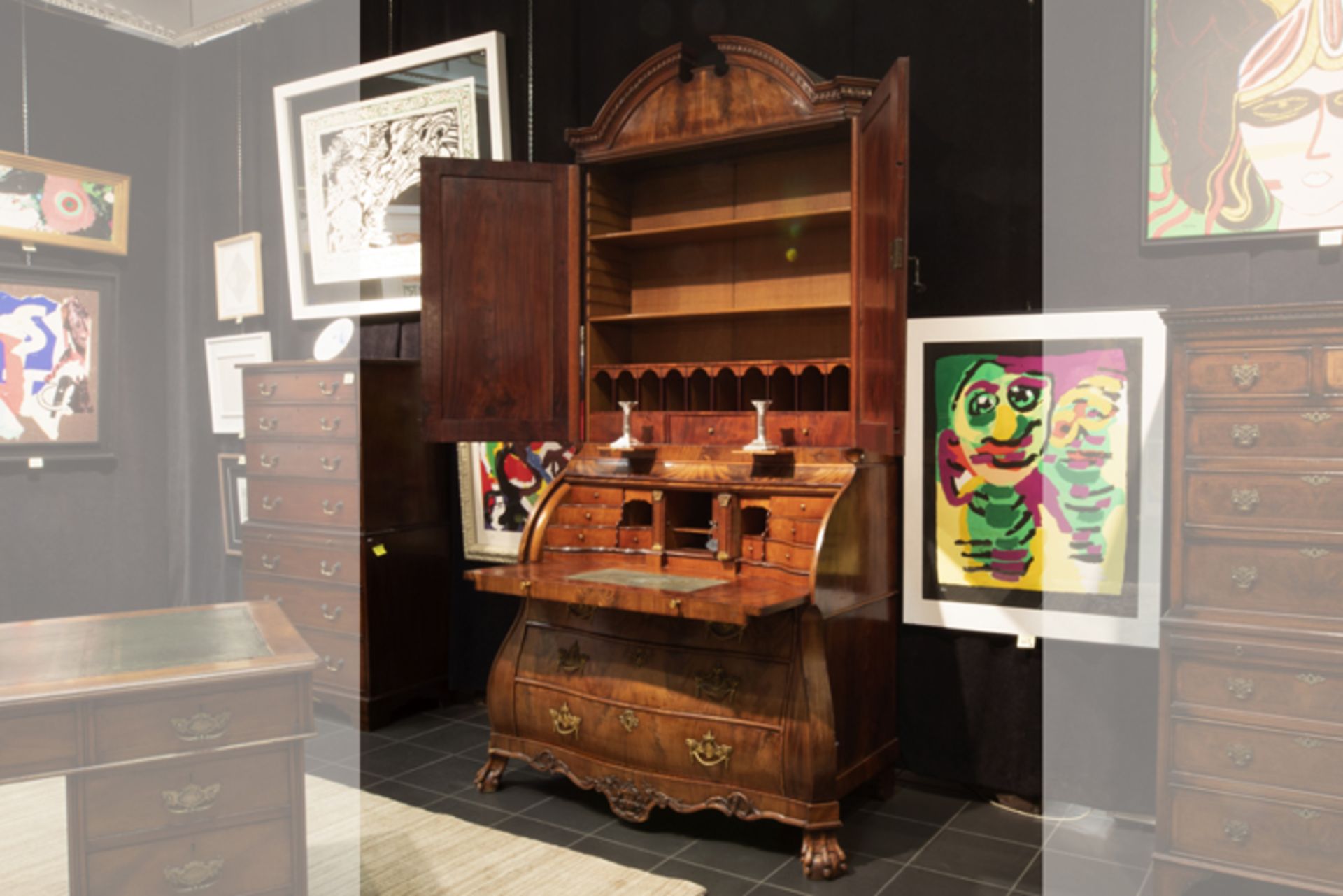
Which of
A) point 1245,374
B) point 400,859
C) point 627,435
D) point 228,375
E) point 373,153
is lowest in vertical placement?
point 400,859

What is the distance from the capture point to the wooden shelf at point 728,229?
347 cm

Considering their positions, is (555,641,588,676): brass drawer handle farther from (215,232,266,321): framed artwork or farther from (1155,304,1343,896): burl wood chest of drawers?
(215,232,266,321): framed artwork

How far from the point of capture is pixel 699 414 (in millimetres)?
3662

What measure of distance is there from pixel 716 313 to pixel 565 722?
5.09 ft

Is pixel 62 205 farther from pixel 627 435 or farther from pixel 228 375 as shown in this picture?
pixel 627 435

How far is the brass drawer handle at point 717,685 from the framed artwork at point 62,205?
4.61 meters

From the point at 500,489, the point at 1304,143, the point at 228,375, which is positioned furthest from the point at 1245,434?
the point at 228,375

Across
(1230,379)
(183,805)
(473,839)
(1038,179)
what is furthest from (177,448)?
(1230,379)

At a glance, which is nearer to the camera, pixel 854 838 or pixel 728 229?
pixel 854 838

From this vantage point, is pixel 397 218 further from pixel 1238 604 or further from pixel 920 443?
pixel 1238 604

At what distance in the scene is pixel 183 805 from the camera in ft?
7.15

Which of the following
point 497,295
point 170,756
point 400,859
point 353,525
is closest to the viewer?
point 170,756

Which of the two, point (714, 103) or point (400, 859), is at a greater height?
point (714, 103)

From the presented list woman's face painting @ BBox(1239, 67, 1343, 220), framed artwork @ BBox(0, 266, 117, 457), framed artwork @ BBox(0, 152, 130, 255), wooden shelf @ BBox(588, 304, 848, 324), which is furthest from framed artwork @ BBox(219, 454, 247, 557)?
woman's face painting @ BBox(1239, 67, 1343, 220)
